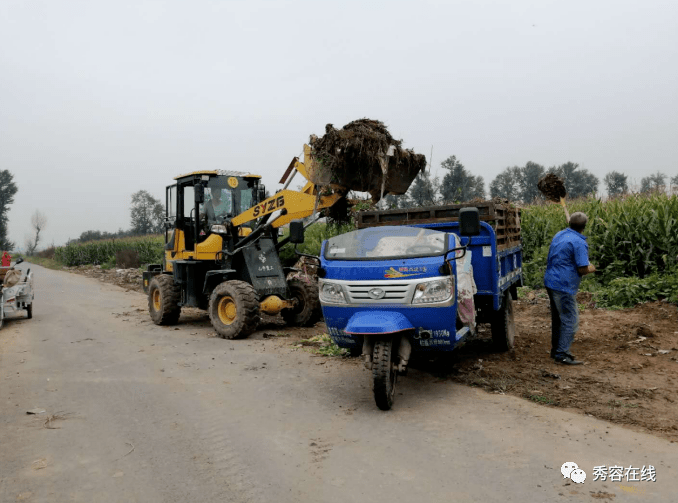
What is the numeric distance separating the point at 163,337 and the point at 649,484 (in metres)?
8.74

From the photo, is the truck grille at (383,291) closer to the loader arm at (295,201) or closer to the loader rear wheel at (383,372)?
the loader rear wheel at (383,372)

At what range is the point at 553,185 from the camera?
9852mm

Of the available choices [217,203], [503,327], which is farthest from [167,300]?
[503,327]

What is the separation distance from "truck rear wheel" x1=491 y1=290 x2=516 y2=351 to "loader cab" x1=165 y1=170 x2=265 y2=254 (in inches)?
241

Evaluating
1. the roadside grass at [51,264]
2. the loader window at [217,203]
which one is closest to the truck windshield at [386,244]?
the loader window at [217,203]

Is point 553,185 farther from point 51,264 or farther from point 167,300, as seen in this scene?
point 51,264

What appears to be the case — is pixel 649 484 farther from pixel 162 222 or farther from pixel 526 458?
pixel 162 222

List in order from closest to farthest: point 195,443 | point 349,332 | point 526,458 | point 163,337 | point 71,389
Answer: point 526,458 → point 195,443 → point 349,332 → point 71,389 → point 163,337

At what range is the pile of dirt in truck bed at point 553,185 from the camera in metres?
9.85

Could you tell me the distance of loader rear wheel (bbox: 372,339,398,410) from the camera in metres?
5.57

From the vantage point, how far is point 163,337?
35.0 ft

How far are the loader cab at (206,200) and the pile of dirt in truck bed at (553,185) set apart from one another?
589 cm

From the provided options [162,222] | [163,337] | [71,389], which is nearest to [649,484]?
[71,389]
